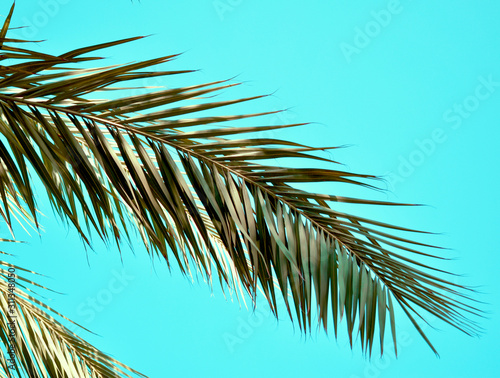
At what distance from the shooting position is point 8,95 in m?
1.07

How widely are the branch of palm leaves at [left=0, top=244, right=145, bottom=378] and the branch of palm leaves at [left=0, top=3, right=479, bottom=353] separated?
0.84 metres

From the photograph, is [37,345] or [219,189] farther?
[37,345]

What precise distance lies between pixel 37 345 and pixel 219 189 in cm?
107

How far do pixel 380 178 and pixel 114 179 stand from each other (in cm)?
54

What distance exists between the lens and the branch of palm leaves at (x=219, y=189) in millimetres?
1089

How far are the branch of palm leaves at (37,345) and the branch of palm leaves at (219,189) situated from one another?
2.77ft

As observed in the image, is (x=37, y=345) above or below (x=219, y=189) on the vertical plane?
below

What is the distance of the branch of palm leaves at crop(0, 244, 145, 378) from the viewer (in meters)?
1.77

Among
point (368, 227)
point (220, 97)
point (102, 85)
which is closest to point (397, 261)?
point (368, 227)

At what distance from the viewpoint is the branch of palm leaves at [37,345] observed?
69.9 inches

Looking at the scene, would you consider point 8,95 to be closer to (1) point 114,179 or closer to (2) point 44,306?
(1) point 114,179

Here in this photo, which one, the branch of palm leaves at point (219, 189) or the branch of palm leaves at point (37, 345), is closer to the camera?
the branch of palm leaves at point (219, 189)

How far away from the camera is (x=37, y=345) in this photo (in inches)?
72.7

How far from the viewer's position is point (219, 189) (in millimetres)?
1186
